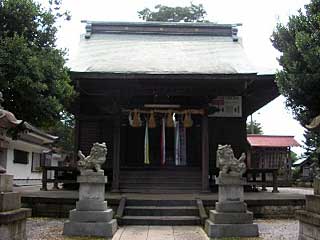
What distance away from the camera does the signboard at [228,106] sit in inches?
663

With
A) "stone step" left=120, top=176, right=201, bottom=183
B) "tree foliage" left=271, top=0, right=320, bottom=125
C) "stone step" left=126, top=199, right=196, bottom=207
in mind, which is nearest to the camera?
"tree foliage" left=271, top=0, right=320, bottom=125

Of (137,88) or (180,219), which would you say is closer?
(180,219)

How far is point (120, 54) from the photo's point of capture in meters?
17.8

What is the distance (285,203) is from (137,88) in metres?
6.43

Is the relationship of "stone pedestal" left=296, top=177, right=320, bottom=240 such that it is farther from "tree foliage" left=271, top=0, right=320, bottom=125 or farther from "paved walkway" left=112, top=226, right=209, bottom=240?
"tree foliage" left=271, top=0, right=320, bottom=125

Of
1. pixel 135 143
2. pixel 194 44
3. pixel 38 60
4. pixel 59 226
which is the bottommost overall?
pixel 59 226

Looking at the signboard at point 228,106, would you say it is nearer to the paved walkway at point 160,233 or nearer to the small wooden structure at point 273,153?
the paved walkway at point 160,233

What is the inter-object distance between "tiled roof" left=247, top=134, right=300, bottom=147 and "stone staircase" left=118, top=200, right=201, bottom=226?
23856 mm

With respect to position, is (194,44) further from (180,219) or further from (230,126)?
(180,219)

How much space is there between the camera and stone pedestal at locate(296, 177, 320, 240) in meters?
7.13

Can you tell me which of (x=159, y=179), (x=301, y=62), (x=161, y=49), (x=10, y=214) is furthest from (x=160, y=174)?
(x=10, y=214)

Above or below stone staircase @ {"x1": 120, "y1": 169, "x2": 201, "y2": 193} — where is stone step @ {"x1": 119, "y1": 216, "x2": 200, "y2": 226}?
below

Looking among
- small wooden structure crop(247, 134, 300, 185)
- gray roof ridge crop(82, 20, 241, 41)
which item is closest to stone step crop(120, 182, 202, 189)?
gray roof ridge crop(82, 20, 241, 41)

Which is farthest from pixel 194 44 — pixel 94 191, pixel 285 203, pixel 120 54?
pixel 94 191
